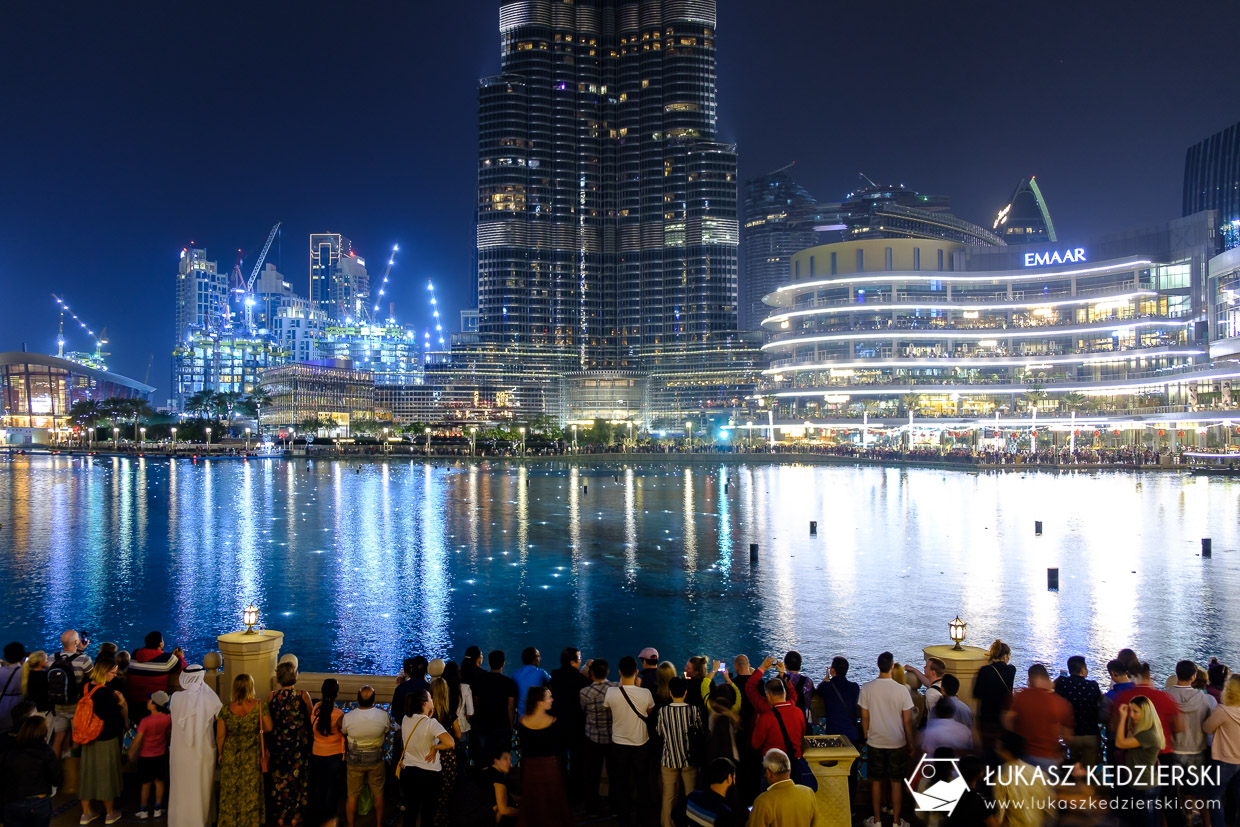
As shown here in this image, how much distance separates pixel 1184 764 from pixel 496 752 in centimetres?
770

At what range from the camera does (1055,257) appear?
132750 millimetres

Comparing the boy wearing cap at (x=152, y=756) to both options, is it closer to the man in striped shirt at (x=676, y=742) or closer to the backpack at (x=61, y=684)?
the backpack at (x=61, y=684)

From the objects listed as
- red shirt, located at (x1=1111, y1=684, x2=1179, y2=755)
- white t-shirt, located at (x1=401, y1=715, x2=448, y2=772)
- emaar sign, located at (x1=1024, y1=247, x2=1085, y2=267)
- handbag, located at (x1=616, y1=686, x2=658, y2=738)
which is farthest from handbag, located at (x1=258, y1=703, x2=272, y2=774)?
emaar sign, located at (x1=1024, y1=247, x2=1085, y2=267)

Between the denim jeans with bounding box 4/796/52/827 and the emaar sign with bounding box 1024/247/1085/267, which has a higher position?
the emaar sign with bounding box 1024/247/1085/267

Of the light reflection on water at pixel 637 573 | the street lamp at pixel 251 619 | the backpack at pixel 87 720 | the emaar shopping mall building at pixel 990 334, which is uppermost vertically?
the emaar shopping mall building at pixel 990 334

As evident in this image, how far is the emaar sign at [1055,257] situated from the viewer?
132 m

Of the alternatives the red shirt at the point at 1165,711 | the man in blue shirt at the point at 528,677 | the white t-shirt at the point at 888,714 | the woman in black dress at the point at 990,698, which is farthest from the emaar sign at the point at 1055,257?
the man in blue shirt at the point at 528,677

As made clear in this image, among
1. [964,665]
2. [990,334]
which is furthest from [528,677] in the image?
[990,334]

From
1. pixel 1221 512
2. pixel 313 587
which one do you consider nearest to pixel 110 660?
pixel 313 587

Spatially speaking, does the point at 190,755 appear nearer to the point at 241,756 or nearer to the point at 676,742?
the point at 241,756

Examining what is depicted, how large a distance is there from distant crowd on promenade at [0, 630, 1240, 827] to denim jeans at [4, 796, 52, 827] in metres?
0.02

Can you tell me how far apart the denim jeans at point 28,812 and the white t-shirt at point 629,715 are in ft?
18.5

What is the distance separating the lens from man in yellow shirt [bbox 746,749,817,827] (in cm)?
652

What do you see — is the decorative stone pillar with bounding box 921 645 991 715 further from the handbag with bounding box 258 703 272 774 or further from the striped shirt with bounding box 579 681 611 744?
the handbag with bounding box 258 703 272 774
